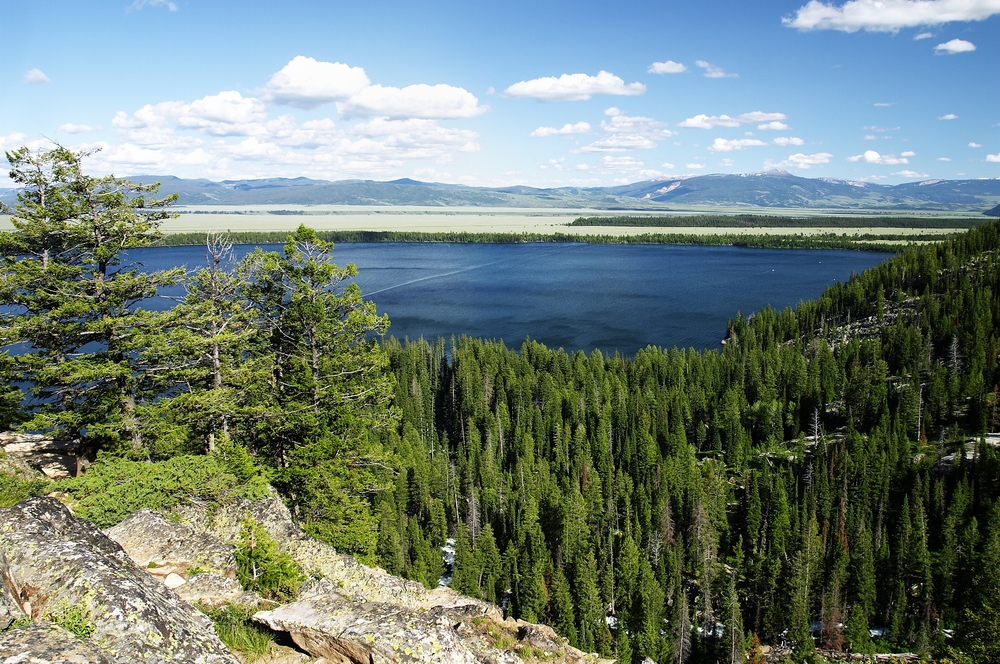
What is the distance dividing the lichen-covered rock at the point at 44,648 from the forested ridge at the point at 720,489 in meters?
39.2

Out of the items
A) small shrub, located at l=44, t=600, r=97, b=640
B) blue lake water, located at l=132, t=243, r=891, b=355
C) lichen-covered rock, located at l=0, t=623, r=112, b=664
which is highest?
lichen-covered rock, located at l=0, t=623, r=112, b=664

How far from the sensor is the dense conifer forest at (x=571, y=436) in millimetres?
20391

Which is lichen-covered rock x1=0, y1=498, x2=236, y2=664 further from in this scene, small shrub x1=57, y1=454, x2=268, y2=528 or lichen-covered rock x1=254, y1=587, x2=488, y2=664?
small shrub x1=57, y1=454, x2=268, y2=528

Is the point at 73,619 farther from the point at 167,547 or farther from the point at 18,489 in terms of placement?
the point at 18,489

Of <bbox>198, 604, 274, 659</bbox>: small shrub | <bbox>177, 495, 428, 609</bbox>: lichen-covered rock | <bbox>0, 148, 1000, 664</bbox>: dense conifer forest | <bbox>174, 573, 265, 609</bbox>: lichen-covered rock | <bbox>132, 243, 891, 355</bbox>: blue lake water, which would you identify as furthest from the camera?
<bbox>132, 243, 891, 355</bbox>: blue lake water

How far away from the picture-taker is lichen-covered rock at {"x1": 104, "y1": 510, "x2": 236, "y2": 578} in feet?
44.7

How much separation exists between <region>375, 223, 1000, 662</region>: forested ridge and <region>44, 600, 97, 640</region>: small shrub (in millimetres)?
38404

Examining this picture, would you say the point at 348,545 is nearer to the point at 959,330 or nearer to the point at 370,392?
the point at 370,392

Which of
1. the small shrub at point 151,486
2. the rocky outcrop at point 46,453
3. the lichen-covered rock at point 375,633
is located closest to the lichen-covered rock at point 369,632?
the lichen-covered rock at point 375,633

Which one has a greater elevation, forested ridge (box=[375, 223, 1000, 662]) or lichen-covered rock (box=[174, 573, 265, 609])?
lichen-covered rock (box=[174, 573, 265, 609])

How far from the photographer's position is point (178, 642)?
29.7 feet

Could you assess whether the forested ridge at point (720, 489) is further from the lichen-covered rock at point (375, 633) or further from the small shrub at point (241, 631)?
the small shrub at point (241, 631)

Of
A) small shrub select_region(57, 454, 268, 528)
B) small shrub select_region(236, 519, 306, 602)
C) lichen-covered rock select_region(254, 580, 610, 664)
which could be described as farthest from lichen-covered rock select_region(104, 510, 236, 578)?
lichen-covered rock select_region(254, 580, 610, 664)

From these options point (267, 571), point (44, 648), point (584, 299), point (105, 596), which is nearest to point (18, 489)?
point (267, 571)
